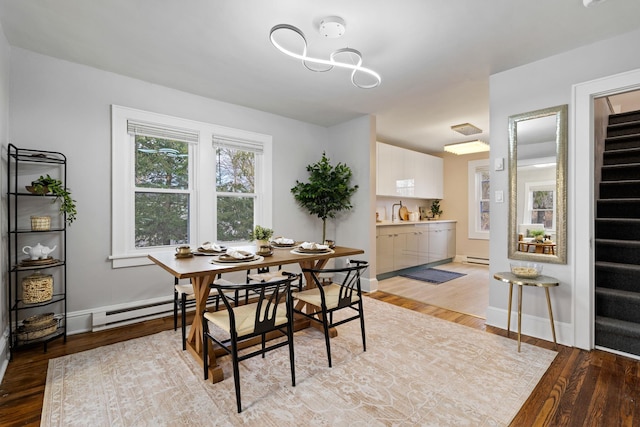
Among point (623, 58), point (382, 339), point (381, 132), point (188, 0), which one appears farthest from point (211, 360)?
point (381, 132)

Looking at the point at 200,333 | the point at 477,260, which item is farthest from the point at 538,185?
the point at 477,260

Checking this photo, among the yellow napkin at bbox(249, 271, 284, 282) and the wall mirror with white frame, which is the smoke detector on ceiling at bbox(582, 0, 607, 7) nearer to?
the wall mirror with white frame

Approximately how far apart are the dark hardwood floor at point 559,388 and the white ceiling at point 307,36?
8.22ft

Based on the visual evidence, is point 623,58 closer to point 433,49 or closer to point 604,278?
point 433,49

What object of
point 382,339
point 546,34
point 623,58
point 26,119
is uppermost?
point 546,34

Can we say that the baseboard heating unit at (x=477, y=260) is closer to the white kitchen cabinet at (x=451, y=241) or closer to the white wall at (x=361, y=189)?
the white kitchen cabinet at (x=451, y=241)

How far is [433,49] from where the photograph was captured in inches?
99.9

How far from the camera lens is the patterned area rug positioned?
1.68m

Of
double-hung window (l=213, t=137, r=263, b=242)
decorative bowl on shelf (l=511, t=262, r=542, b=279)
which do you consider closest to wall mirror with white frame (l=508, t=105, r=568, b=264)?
decorative bowl on shelf (l=511, t=262, r=542, b=279)

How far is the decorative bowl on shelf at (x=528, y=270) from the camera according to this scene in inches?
Result: 99.9

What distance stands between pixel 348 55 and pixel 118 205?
2.66 meters

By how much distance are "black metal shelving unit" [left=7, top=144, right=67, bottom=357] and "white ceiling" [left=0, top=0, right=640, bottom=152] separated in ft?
3.20

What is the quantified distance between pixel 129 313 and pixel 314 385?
2.16m

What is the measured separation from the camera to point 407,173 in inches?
232
